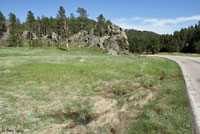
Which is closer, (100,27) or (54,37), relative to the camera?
(100,27)

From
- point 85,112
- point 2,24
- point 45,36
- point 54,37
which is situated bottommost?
point 85,112

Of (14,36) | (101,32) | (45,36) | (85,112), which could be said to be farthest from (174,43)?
(45,36)

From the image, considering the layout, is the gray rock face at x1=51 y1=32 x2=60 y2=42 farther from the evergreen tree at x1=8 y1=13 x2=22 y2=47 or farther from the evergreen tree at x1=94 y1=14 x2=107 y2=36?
the evergreen tree at x1=94 y1=14 x2=107 y2=36

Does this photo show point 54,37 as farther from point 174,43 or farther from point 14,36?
point 174,43

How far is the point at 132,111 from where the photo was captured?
555cm

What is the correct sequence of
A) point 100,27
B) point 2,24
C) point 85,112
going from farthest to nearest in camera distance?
point 2,24 → point 100,27 → point 85,112

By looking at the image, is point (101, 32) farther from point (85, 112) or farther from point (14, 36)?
point (85, 112)

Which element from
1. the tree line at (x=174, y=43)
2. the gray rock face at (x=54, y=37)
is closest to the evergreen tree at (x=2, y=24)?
the gray rock face at (x=54, y=37)

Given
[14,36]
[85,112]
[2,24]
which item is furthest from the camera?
[2,24]

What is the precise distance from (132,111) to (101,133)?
2009 mm

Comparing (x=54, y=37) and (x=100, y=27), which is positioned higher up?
(x=100, y=27)

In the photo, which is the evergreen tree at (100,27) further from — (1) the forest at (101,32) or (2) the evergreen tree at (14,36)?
(2) the evergreen tree at (14,36)

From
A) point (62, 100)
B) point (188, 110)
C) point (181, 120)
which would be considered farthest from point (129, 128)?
point (62, 100)

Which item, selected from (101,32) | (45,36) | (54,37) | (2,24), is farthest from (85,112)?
(2,24)
